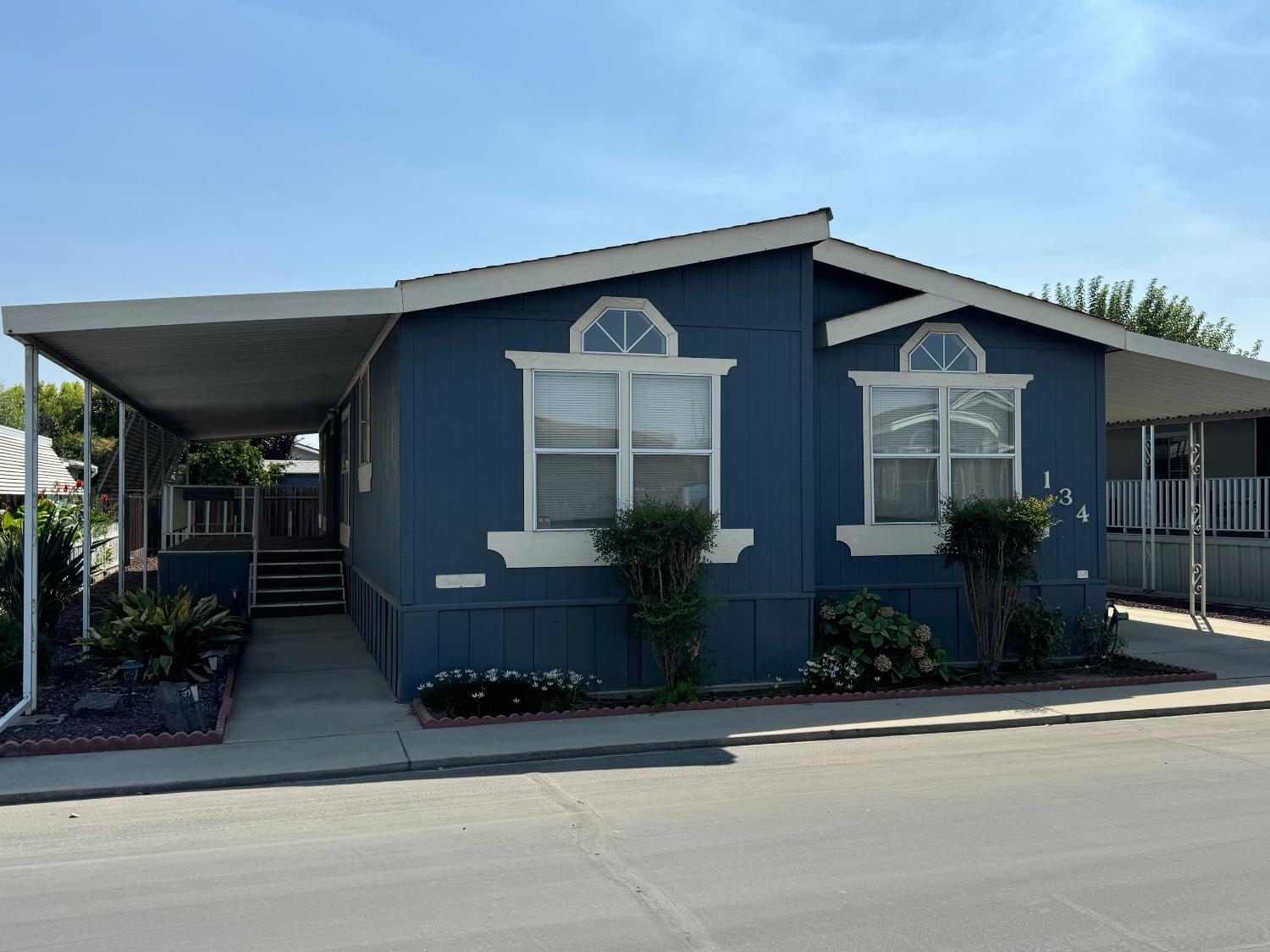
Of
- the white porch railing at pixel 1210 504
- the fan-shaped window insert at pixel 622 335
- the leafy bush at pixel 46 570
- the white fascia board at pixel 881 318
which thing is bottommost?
the leafy bush at pixel 46 570

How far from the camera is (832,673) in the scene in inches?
378

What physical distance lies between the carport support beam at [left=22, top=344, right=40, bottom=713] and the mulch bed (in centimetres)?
28

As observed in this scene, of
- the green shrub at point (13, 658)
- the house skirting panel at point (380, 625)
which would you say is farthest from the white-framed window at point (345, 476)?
the green shrub at point (13, 658)

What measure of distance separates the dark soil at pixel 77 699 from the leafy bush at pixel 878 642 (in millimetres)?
5472

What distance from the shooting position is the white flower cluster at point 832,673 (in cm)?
961

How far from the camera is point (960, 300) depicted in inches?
423

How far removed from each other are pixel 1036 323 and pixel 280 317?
291 inches

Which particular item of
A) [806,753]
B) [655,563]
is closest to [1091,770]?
[806,753]

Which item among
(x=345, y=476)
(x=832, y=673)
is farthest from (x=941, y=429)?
(x=345, y=476)

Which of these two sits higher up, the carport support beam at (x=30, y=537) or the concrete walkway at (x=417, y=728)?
the carport support beam at (x=30, y=537)

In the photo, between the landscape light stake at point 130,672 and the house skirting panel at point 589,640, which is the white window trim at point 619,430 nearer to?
the house skirting panel at point 589,640

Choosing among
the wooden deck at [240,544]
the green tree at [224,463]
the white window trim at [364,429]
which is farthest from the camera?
the green tree at [224,463]

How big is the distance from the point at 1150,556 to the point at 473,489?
47.2 ft

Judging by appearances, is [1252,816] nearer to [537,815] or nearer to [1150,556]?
[537,815]
